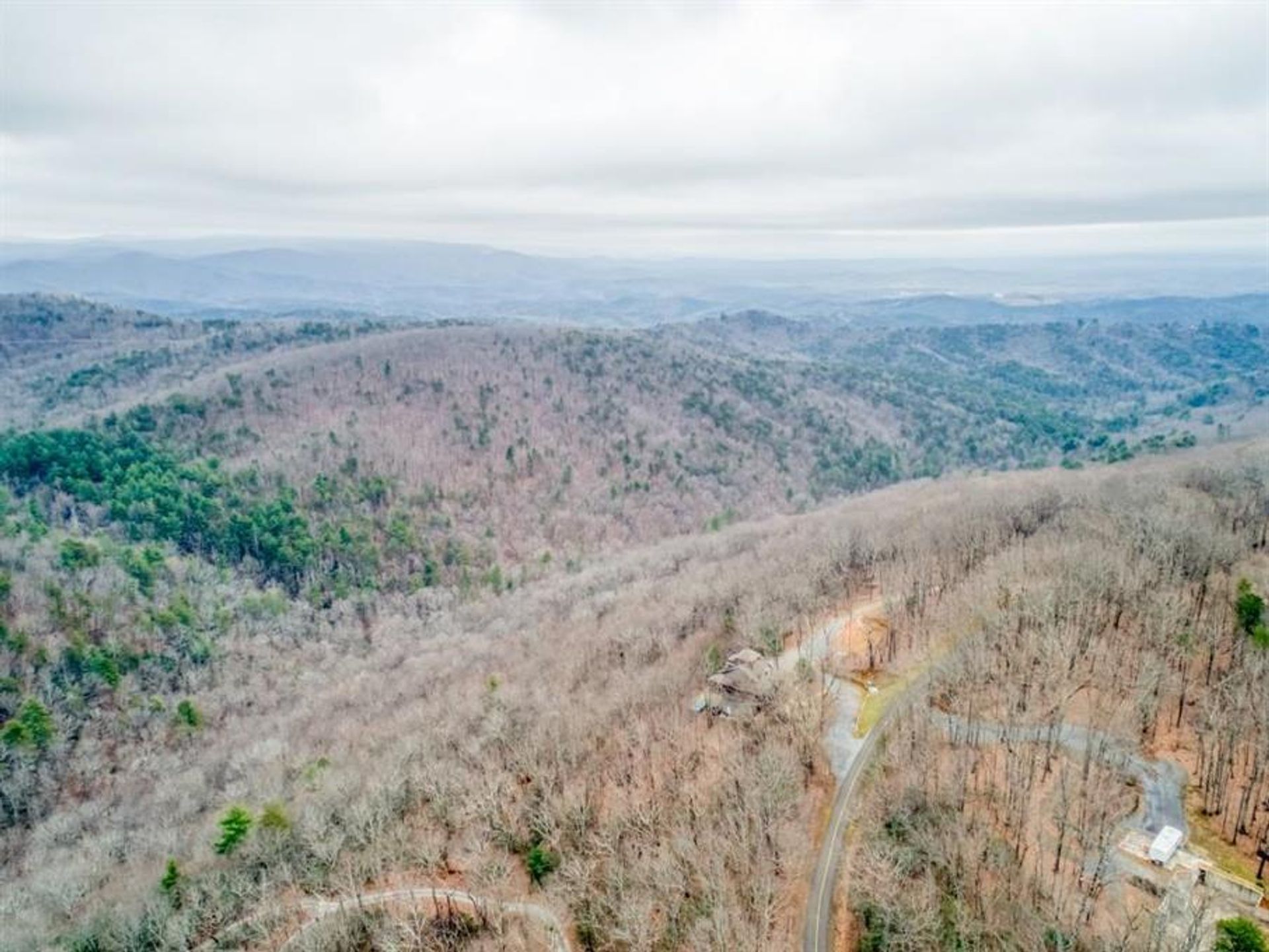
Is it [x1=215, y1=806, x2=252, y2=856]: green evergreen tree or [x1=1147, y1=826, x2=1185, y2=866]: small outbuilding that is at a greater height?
[x1=1147, y1=826, x2=1185, y2=866]: small outbuilding

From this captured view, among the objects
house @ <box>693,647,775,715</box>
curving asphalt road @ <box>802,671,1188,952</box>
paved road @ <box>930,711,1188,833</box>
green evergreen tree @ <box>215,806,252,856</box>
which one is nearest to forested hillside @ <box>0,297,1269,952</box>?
green evergreen tree @ <box>215,806,252,856</box>

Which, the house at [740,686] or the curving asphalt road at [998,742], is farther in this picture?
the house at [740,686]

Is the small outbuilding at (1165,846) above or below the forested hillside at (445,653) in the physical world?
above

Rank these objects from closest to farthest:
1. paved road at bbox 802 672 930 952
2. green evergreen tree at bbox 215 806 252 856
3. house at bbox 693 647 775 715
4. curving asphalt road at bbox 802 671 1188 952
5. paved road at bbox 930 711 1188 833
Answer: paved road at bbox 802 672 930 952 < curving asphalt road at bbox 802 671 1188 952 < paved road at bbox 930 711 1188 833 < green evergreen tree at bbox 215 806 252 856 < house at bbox 693 647 775 715

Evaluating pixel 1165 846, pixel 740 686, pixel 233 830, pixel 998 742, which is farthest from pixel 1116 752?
pixel 233 830

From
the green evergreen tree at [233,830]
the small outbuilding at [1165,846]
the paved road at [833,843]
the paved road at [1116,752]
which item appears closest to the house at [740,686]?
the paved road at [833,843]

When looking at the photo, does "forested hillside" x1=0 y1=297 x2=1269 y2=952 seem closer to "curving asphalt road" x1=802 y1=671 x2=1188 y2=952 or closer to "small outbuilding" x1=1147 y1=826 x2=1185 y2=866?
"curving asphalt road" x1=802 y1=671 x2=1188 y2=952

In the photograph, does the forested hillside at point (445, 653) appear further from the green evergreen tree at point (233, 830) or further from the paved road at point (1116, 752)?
the paved road at point (1116, 752)

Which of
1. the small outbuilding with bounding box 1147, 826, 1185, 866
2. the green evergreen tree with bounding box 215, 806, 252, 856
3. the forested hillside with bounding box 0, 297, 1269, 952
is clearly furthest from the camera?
the green evergreen tree with bounding box 215, 806, 252, 856

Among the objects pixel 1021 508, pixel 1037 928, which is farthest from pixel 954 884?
pixel 1021 508

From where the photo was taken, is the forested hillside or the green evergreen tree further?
the green evergreen tree

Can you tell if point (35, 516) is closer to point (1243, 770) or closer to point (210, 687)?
point (210, 687)
